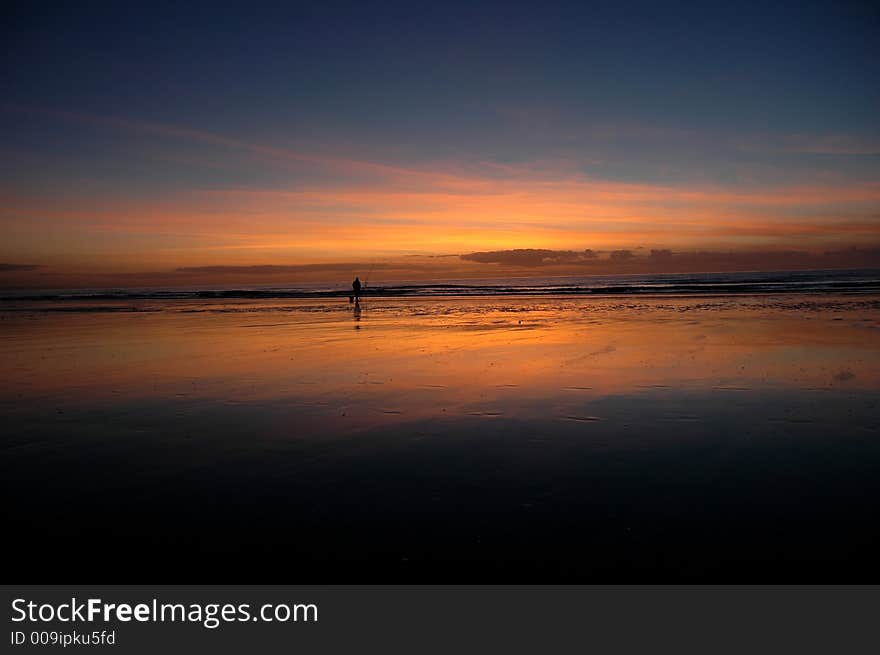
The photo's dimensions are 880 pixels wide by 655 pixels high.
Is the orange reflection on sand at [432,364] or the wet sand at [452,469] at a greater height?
the orange reflection on sand at [432,364]

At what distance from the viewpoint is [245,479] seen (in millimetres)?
6785

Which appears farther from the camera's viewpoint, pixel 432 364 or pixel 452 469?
pixel 432 364

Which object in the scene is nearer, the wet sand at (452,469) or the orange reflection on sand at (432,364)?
the wet sand at (452,469)

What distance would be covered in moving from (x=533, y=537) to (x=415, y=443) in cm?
310

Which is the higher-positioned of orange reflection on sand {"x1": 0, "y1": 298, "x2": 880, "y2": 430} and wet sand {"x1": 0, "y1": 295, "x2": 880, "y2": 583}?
orange reflection on sand {"x1": 0, "y1": 298, "x2": 880, "y2": 430}

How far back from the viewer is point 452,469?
23.1ft

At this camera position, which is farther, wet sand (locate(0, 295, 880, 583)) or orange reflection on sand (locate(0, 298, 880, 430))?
orange reflection on sand (locate(0, 298, 880, 430))

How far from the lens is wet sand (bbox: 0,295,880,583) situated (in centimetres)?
496

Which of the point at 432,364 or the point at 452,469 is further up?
the point at 432,364

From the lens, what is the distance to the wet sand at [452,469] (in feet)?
16.3
